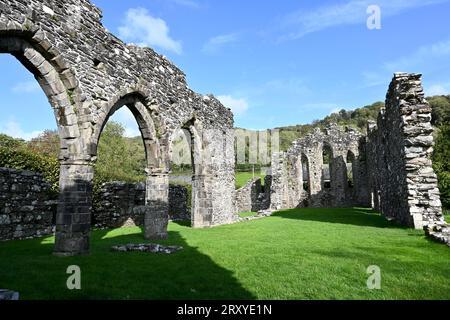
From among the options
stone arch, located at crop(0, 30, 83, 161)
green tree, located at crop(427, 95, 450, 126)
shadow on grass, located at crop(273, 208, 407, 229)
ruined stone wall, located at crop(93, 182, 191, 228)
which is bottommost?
shadow on grass, located at crop(273, 208, 407, 229)

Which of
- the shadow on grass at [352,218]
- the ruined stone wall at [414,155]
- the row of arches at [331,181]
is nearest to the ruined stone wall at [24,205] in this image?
the shadow on grass at [352,218]

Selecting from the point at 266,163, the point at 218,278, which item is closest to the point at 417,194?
the point at 218,278

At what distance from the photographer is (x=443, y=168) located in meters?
24.3

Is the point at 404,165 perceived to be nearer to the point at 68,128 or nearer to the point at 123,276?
the point at 123,276

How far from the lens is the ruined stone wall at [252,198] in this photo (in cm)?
3259

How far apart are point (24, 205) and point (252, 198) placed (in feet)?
78.3

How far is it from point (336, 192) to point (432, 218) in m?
19.8

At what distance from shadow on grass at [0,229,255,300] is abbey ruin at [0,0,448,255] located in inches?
43.7

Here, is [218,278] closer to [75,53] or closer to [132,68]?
[75,53]

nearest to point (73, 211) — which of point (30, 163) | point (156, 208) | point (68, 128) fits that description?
point (68, 128)

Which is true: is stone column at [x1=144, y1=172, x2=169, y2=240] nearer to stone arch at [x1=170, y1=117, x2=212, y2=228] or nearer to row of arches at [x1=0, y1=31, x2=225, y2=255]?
row of arches at [x1=0, y1=31, x2=225, y2=255]

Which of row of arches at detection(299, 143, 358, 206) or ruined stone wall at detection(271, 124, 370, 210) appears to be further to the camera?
row of arches at detection(299, 143, 358, 206)

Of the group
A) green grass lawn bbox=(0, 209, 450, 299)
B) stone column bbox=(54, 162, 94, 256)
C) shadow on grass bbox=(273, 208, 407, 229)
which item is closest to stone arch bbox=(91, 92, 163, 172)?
stone column bbox=(54, 162, 94, 256)

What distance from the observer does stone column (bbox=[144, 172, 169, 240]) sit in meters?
12.1
